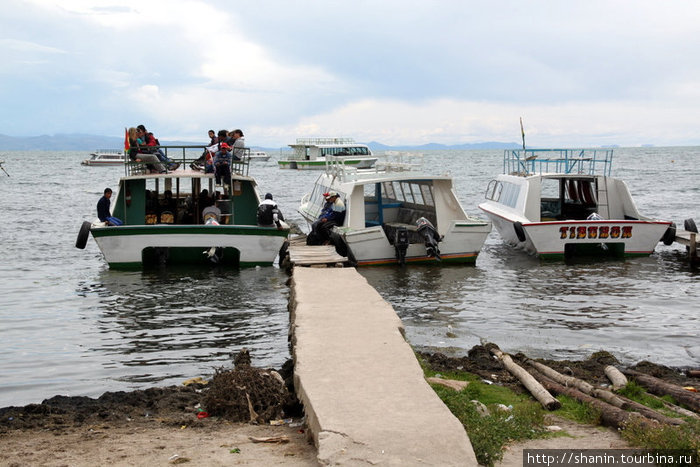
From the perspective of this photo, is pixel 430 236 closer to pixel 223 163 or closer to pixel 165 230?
pixel 223 163

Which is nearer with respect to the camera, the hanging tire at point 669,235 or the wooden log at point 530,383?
the wooden log at point 530,383

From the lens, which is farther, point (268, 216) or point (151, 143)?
point (151, 143)

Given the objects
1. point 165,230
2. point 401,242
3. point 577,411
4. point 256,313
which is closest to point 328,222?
point 401,242

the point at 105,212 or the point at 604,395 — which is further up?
the point at 105,212

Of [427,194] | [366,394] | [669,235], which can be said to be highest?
[427,194]

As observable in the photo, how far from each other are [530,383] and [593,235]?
12682 millimetres

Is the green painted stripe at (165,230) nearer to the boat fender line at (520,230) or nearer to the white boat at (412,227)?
the white boat at (412,227)

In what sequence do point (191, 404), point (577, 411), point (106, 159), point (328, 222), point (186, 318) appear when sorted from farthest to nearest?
1. point (106, 159)
2. point (328, 222)
3. point (186, 318)
4. point (191, 404)
5. point (577, 411)

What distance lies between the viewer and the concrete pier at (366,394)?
5605 mm

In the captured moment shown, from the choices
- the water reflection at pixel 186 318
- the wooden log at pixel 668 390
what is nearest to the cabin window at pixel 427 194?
the water reflection at pixel 186 318

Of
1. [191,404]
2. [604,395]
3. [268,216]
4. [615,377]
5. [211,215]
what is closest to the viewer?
[604,395]

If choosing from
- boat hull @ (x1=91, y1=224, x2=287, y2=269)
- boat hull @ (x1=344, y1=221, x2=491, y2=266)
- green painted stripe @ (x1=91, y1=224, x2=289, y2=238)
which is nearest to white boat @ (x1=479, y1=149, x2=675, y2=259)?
boat hull @ (x1=344, y1=221, x2=491, y2=266)

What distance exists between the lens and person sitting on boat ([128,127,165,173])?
65.7 ft

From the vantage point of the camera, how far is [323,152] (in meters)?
82.0
